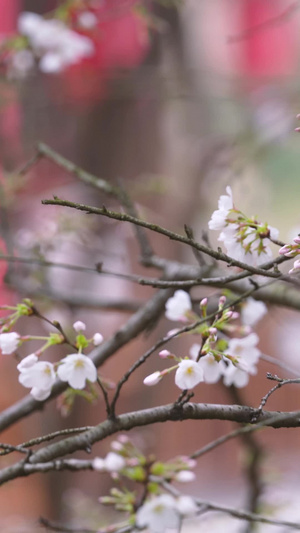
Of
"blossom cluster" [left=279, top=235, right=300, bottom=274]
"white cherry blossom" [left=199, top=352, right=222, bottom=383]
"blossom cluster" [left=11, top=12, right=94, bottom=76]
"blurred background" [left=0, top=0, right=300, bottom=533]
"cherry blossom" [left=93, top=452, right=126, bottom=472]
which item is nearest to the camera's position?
"blossom cluster" [left=279, top=235, right=300, bottom=274]

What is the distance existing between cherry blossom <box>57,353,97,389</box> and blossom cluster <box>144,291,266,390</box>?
0.14 feet

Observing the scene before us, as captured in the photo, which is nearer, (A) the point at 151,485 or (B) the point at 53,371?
(B) the point at 53,371

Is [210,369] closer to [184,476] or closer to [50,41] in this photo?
[184,476]

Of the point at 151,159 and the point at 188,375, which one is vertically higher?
the point at 151,159

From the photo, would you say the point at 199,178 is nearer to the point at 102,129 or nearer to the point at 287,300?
the point at 102,129

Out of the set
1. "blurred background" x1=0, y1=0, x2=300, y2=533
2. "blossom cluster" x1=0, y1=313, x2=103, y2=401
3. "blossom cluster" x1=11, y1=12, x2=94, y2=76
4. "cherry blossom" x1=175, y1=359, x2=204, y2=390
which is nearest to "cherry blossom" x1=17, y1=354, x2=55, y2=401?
"blossom cluster" x1=0, y1=313, x2=103, y2=401

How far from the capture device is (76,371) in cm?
51

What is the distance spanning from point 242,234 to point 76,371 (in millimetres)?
166

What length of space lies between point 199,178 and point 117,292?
22.5 inches

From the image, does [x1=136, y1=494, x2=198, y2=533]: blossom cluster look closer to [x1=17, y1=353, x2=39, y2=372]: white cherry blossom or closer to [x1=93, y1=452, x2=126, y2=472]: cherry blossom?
[x1=93, y1=452, x2=126, y2=472]: cherry blossom

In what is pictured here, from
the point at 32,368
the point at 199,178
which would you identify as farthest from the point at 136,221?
the point at 199,178

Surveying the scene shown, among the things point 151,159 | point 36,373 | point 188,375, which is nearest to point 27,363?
point 36,373

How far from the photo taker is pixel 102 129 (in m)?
2.29

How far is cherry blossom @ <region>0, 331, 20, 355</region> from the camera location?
0.54 metres
